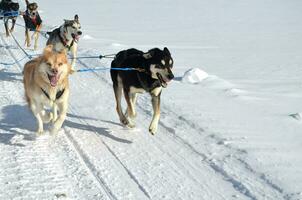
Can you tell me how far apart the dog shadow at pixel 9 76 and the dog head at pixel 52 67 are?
2.54 m

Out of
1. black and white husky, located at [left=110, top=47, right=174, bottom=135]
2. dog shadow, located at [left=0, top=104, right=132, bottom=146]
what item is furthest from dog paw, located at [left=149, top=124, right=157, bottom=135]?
dog shadow, located at [left=0, top=104, right=132, bottom=146]

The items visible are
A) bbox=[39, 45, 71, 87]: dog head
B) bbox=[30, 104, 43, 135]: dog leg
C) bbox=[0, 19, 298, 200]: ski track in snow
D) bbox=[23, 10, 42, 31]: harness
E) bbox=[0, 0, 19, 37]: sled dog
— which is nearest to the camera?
bbox=[0, 19, 298, 200]: ski track in snow

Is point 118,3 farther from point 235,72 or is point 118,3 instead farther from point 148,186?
point 148,186

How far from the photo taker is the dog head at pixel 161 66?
425cm

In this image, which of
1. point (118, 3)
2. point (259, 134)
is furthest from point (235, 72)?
point (118, 3)

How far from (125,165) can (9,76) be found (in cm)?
354

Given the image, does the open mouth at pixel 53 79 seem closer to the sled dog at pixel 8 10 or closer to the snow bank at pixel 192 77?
the snow bank at pixel 192 77

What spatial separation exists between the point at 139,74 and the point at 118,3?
Answer: 1613 centimetres

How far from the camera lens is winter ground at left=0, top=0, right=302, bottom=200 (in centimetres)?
341

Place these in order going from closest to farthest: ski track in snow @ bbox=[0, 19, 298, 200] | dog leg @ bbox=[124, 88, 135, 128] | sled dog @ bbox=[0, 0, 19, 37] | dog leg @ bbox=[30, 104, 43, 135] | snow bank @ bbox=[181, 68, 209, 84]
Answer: ski track in snow @ bbox=[0, 19, 298, 200], dog leg @ bbox=[30, 104, 43, 135], dog leg @ bbox=[124, 88, 135, 128], snow bank @ bbox=[181, 68, 209, 84], sled dog @ bbox=[0, 0, 19, 37]

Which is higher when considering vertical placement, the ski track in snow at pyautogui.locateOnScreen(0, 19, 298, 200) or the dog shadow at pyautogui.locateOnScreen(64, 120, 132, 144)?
the ski track in snow at pyautogui.locateOnScreen(0, 19, 298, 200)

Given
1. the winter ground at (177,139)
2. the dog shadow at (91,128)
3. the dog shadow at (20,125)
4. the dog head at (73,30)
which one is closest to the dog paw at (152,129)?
the winter ground at (177,139)

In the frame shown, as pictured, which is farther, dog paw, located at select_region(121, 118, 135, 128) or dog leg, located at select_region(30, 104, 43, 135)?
dog paw, located at select_region(121, 118, 135, 128)

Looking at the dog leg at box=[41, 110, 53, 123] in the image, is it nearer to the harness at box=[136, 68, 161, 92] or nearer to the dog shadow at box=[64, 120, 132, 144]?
the dog shadow at box=[64, 120, 132, 144]
